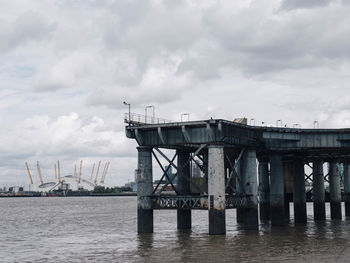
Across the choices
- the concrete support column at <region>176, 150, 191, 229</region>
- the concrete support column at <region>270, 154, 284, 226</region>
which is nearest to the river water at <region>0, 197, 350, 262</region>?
the concrete support column at <region>176, 150, 191, 229</region>

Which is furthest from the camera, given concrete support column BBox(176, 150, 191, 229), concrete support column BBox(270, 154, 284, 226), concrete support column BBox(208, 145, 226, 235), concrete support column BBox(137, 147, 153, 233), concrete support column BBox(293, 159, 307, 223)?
concrete support column BBox(293, 159, 307, 223)

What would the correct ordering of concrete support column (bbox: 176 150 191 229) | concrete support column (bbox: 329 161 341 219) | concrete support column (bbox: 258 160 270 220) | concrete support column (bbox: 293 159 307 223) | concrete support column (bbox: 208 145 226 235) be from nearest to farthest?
concrete support column (bbox: 208 145 226 235) < concrete support column (bbox: 176 150 191 229) < concrete support column (bbox: 293 159 307 223) < concrete support column (bbox: 258 160 270 220) < concrete support column (bbox: 329 161 341 219)

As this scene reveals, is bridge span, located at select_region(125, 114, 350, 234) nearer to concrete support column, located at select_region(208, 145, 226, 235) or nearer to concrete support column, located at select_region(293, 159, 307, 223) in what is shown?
concrete support column, located at select_region(208, 145, 226, 235)

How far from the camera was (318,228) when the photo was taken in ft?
185

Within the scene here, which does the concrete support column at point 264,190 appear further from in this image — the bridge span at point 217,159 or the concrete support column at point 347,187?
the concrete support column at point 347,187

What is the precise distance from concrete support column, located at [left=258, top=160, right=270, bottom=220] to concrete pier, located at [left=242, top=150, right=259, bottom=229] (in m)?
19.7

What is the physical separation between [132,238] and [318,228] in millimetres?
20764

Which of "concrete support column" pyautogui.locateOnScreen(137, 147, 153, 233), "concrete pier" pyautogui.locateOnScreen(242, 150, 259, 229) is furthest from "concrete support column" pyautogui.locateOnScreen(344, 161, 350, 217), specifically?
"concrete support column" pyautogui.locateOnScreen(137, 147, 153, 233)

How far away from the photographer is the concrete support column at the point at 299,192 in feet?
214

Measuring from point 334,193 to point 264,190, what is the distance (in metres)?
9.86

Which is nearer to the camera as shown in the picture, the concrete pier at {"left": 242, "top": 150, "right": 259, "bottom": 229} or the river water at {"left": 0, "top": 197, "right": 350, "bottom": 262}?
the river water at {"left": 0, "top": 197, "right": 350, "bottom": 262}

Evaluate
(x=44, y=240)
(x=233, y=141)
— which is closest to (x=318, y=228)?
(x=233, y=141)

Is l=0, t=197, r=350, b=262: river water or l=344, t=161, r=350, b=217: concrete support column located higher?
l=344, t=161, r=350, b=217: concrete support column

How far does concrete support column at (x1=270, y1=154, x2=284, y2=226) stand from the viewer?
2288 inches
